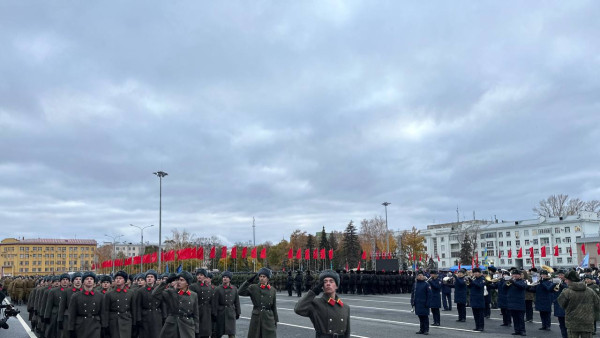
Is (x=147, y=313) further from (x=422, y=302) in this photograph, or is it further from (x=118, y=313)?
(x=422, y=302)

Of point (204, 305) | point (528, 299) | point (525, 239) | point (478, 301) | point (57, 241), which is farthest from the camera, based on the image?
point (57, 241)

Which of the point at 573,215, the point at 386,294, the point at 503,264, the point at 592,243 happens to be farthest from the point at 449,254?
the point at 386,294

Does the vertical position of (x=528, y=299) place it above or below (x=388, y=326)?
above

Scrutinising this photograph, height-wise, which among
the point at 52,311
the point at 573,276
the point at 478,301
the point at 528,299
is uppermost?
the point at 573,276

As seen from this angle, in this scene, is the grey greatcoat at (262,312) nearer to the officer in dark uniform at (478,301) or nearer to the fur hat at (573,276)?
the fur hat at (573,276)

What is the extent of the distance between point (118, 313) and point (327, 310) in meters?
6.02

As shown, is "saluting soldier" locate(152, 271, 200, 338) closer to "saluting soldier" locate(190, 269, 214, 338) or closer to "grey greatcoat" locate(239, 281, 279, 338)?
"grey greatcoat" locate(239, 281, 279, 338)

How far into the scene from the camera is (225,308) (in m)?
11.3

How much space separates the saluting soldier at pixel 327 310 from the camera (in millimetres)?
5508

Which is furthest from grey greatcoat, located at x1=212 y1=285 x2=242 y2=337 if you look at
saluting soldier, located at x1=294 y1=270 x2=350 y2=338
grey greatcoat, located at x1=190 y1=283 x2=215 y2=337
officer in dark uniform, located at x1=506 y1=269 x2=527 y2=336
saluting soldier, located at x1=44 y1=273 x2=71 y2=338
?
officer in dark uniform, located at x1=506 y1=269 x2=527 y2=336

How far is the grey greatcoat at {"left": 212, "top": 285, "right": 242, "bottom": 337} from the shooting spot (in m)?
11.2

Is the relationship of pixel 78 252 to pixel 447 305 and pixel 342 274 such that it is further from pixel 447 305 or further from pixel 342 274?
pixel 447 305

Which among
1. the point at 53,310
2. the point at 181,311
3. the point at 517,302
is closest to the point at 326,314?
the point at 181,311

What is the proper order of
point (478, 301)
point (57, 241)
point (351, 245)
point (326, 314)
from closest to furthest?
point (326, 314) < point (478, 301) < point (351, 245) < point (57, 241)
